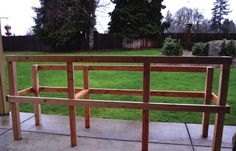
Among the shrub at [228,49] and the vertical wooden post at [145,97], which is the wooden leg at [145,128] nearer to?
the vertical wooden post at [145,97]

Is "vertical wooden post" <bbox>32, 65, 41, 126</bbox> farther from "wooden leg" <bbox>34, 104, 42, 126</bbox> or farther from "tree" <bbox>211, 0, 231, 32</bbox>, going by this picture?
"tree" <bbox>211, 0, 231, 32</bbox>

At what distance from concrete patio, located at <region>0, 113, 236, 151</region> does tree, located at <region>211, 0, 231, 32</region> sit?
111ft

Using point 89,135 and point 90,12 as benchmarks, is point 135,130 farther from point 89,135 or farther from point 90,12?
point 90,12

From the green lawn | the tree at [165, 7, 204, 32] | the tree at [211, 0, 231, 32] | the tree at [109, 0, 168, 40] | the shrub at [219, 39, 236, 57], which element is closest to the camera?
the green lawn

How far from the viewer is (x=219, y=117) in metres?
2.30

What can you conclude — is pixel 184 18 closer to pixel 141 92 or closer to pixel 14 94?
pixel 141 92

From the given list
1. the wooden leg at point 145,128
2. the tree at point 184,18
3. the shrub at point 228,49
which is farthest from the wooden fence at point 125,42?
the wooden leg at point 145,128

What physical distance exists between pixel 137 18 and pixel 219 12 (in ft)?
79.7

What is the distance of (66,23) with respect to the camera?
17484 millimetres

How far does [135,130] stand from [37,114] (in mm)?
1459

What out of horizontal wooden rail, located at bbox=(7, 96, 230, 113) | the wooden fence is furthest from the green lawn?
the wooden fence

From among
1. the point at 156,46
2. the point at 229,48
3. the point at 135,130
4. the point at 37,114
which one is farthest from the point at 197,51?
the point at 156,46

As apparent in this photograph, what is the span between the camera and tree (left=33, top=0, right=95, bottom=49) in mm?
17453

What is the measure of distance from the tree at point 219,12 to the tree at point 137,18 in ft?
59.4
